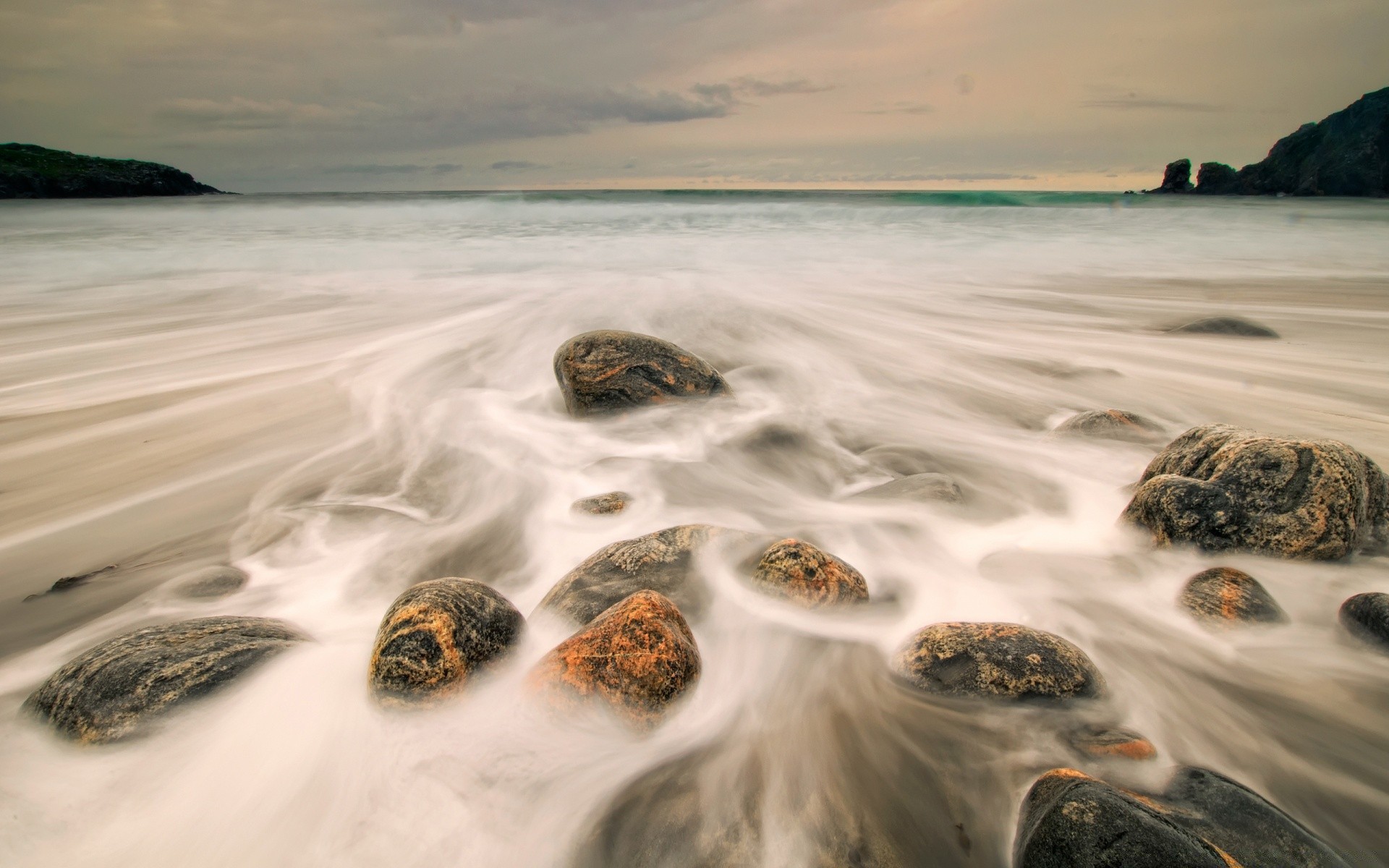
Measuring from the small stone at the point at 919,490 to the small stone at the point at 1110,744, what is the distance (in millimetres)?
2199

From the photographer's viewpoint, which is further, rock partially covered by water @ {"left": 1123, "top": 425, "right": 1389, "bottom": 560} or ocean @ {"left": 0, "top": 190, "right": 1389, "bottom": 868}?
rock partially covered by water @ {"left": 1123, "top": 425, "right": 1389, "bottom": 560}

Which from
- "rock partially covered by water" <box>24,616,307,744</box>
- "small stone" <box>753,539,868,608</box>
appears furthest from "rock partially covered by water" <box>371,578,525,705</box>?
"small stone" <box>753,539,868,608</box>

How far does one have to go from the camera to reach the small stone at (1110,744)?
7.71 feet

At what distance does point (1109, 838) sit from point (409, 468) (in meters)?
5.13

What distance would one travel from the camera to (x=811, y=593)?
3344 millimetres

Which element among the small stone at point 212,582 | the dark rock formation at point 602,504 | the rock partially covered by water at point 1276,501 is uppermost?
the rock partially covered by water at point 1276,501

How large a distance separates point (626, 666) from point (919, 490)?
2856 mm

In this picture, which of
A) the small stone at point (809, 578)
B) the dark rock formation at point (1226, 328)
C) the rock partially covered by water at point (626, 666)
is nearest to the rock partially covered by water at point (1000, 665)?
the small stone at point (809, 578)

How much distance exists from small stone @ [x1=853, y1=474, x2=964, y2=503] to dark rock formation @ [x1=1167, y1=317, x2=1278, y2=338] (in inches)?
274

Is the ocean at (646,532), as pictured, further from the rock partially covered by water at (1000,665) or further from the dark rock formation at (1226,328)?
the dark rock formation at (1226,328)

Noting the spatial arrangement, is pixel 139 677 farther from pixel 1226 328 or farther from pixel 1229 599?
pixel 1226 328

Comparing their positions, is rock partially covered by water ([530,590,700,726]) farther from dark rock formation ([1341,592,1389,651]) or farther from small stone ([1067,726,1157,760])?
dark rock formation ([1341,592,1389,651])

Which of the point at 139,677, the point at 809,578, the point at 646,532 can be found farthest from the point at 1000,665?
the point at 139,677

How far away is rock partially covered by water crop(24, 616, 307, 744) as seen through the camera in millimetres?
2455
